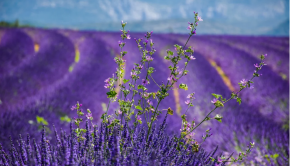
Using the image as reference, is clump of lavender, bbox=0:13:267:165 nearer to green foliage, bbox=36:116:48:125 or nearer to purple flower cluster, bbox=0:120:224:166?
purple flower cluster, bbox=0:120:224:166

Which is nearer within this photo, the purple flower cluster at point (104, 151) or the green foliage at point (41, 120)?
the purple flower cluster at point (104, 151)

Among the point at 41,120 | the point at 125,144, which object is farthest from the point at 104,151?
the point at 41,120

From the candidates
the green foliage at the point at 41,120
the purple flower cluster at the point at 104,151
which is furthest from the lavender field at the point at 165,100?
the purple flower cluster at the point at 104,151

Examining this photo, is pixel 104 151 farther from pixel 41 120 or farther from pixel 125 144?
pixel 41 120

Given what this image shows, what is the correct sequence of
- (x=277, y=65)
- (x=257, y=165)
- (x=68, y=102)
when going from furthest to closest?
(x=277, y=65), (x=68, y=102), (x=257, y=165)

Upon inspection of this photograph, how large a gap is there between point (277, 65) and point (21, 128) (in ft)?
27.9

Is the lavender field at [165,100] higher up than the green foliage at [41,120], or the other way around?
the lavender field at [165,100]

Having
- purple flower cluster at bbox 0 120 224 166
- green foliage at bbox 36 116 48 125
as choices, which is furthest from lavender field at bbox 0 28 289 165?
purple flower cluster at bbox 0 120 224 166

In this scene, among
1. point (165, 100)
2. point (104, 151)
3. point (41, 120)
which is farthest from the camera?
point (165, 100)

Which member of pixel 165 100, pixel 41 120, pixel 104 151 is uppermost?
pixel 165 100

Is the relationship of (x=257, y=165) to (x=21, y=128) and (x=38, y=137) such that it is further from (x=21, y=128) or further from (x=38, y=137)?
(x=21, y=128)

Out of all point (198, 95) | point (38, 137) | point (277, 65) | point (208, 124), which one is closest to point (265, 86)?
point (198, 95)

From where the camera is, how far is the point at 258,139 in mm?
2969

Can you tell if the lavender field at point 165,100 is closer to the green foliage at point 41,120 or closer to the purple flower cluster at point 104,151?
the green foliage at point 41,120
